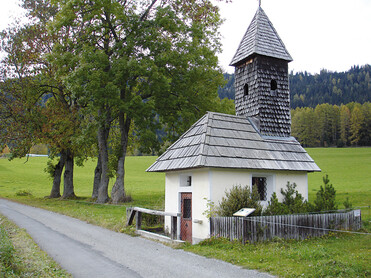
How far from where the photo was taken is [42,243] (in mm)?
11445

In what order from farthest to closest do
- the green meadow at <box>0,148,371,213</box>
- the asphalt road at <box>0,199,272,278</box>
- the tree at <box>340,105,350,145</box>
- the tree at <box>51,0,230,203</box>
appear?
the tree at <box>340,105,350,145</box>, the green meadow at <box>0,148,371,213</box>, the tree at <box>51,0,230,203</box>, the asphalt road at <box>0,199,272,278</box>

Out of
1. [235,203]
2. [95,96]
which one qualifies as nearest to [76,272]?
[235,203]

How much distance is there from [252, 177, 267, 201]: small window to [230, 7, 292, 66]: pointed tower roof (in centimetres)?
657

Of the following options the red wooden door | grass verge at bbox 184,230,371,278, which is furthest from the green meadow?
grass verge at bbox 184,230,371,278

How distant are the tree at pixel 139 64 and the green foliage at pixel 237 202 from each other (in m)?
12.5

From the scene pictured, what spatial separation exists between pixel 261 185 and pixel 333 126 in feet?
297

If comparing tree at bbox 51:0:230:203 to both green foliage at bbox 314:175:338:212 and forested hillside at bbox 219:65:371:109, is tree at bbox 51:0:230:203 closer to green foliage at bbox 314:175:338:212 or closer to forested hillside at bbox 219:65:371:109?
green foliage at bbox 314:175:338:212

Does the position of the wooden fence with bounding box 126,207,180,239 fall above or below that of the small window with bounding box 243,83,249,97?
below

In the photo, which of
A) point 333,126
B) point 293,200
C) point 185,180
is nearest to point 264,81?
point 293,200

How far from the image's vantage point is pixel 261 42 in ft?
56.5

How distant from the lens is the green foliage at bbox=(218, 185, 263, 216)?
11.7 meters

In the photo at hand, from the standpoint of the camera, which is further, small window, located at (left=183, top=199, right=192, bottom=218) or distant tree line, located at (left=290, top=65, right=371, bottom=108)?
distant tree line, located at (left=290, top=65, right=371, bottom=108)

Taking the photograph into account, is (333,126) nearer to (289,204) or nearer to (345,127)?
(345,127)

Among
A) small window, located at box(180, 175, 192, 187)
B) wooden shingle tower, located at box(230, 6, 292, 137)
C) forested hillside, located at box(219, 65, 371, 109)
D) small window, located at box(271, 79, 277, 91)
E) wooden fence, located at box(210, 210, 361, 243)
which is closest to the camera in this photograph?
wooden fence, located at box(210, 210, 361, 243)
